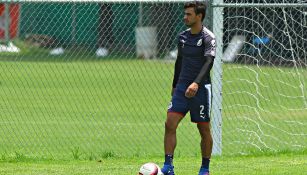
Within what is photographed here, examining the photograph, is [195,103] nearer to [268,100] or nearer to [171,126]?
[171,126]

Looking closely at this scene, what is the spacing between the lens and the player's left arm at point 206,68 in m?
10.4

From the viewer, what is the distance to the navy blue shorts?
1072cm

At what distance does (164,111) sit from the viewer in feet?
59.2

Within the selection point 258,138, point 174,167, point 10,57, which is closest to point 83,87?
point 10,57

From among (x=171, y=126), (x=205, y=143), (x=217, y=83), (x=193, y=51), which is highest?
(x=193, y=51)

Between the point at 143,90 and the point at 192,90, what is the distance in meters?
10.3

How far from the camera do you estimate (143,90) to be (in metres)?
20.7

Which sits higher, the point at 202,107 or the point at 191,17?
the point at 191,17

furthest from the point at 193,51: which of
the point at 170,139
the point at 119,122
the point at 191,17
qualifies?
the point at 119,122

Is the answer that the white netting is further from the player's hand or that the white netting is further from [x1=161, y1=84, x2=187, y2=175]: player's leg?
the player's hand

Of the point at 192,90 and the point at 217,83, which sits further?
the point at 217,83

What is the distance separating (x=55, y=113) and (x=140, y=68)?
233 inches

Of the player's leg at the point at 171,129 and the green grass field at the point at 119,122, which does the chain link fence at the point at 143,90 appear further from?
the player's leg at the point at 171,129

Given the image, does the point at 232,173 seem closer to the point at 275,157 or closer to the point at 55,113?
the point at 275,157
